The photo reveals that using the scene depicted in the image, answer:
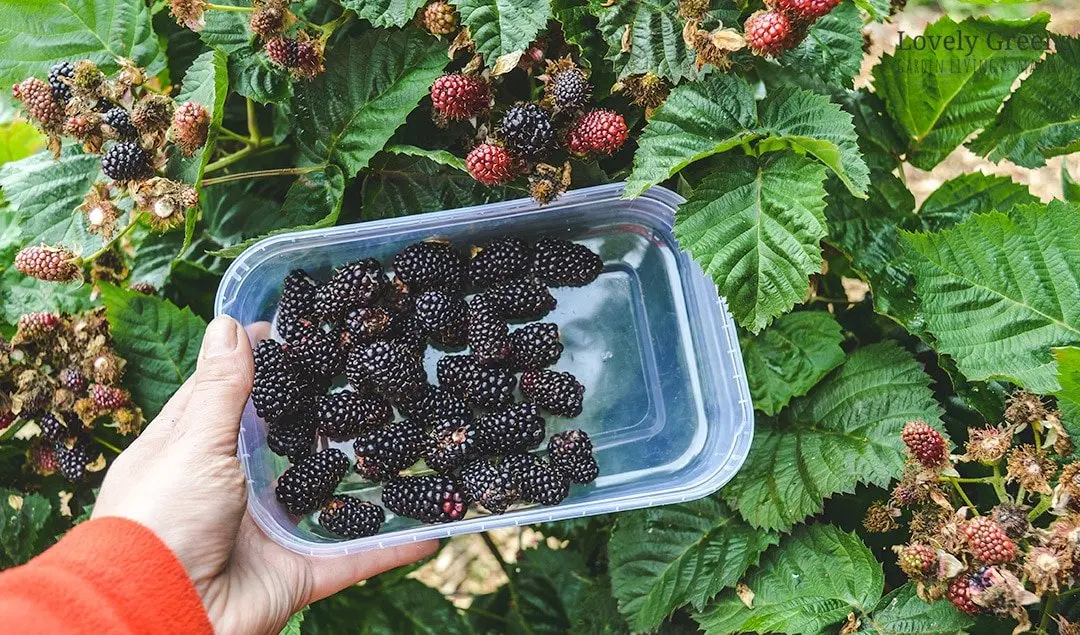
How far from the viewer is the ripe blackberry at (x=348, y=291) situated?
1124 mm

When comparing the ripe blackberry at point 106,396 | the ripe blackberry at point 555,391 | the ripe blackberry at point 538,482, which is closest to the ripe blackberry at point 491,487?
the ripe blackberry at point 538,482

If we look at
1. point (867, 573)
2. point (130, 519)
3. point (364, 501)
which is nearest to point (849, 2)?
point (867, 573)

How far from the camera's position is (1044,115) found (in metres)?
1.03

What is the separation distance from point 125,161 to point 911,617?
3.44 ft

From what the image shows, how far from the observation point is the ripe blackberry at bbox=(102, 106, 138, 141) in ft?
3.06

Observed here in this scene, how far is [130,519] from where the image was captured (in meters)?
0.87

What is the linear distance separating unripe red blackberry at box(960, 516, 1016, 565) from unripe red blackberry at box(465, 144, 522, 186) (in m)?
0.63

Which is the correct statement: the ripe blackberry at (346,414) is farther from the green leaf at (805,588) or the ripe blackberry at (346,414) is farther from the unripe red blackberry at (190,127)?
the green leaf at (805,588)

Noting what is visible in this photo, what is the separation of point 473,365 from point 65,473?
562 millimetres

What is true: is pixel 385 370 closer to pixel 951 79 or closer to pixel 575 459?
pixel 575 459

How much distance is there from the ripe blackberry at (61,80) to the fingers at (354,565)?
645 millimetres

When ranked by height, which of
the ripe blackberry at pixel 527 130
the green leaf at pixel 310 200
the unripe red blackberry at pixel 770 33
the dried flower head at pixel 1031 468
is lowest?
the dried flower head at pixel 1031 468

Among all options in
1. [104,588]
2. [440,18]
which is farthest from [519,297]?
[104,588]

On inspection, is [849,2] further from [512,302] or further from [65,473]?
[65,473]
